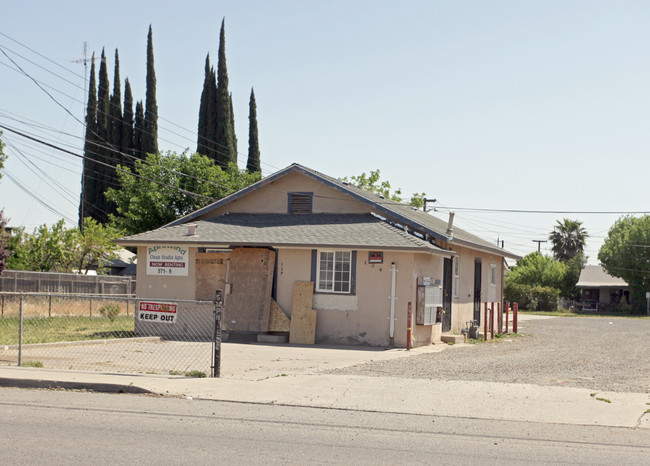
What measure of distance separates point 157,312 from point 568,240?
88.2 m

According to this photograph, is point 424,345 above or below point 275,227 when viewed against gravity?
below

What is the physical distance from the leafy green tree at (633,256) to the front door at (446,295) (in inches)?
1896

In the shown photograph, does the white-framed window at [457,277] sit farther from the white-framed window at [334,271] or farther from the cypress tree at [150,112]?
the cypress tree at [150,112]

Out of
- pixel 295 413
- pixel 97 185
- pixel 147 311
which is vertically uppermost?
pixel 97 185

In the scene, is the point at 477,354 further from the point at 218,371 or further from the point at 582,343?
the point at 218,371

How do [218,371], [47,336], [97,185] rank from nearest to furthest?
[218,371], [47,336], [97,185]

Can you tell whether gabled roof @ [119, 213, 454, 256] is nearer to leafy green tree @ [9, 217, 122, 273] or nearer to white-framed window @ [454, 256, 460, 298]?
white-framed window @ [454, 256, 460, 298]

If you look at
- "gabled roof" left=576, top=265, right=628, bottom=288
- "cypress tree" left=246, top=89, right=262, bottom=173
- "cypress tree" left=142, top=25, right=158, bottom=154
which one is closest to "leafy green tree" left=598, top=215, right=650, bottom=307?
"gabled roof" left=576, top=265, right=628, bottom=288

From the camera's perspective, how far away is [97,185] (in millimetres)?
63375

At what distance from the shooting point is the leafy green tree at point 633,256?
66625mm

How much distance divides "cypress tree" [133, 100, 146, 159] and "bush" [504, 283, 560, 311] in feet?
117

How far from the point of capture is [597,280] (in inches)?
2980

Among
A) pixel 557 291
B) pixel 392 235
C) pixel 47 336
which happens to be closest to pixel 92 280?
pixel 47 336

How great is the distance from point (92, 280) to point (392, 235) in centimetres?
1807
